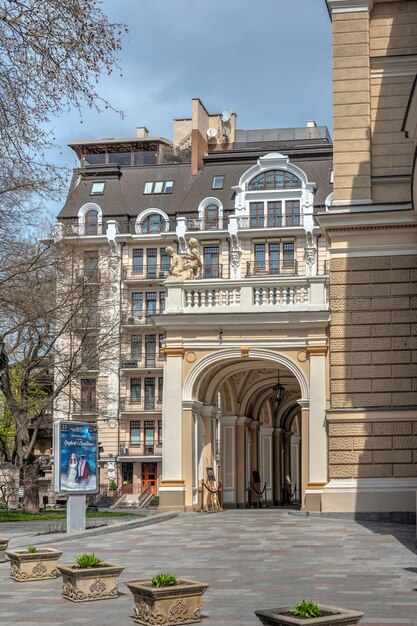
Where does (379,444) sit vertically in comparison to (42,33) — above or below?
below

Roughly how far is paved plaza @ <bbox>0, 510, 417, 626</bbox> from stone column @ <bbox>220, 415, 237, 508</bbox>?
8.20m

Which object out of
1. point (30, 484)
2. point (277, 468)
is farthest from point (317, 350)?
point (277, 468)

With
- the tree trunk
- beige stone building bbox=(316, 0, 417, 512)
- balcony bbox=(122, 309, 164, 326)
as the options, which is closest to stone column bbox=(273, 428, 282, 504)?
the tree trunk

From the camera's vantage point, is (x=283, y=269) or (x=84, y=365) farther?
(x=283, y=269)

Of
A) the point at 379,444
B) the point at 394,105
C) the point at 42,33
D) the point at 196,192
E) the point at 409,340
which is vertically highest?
the point at 196,192

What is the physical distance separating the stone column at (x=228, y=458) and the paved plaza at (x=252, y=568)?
323 inches

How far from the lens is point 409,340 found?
25.5 m

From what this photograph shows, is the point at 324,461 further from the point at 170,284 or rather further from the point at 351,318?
the point at 170,284

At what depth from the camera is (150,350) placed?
6256 centimetres

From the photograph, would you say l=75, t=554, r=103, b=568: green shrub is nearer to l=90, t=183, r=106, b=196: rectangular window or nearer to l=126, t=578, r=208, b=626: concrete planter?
l=126, t=578, r=208, b=626: concrete planter

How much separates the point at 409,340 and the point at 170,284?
694cm

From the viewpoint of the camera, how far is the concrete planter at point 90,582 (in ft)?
40.4

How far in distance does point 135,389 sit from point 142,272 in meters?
7.08

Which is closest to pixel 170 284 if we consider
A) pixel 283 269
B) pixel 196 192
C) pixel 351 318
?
pixel 351 318
